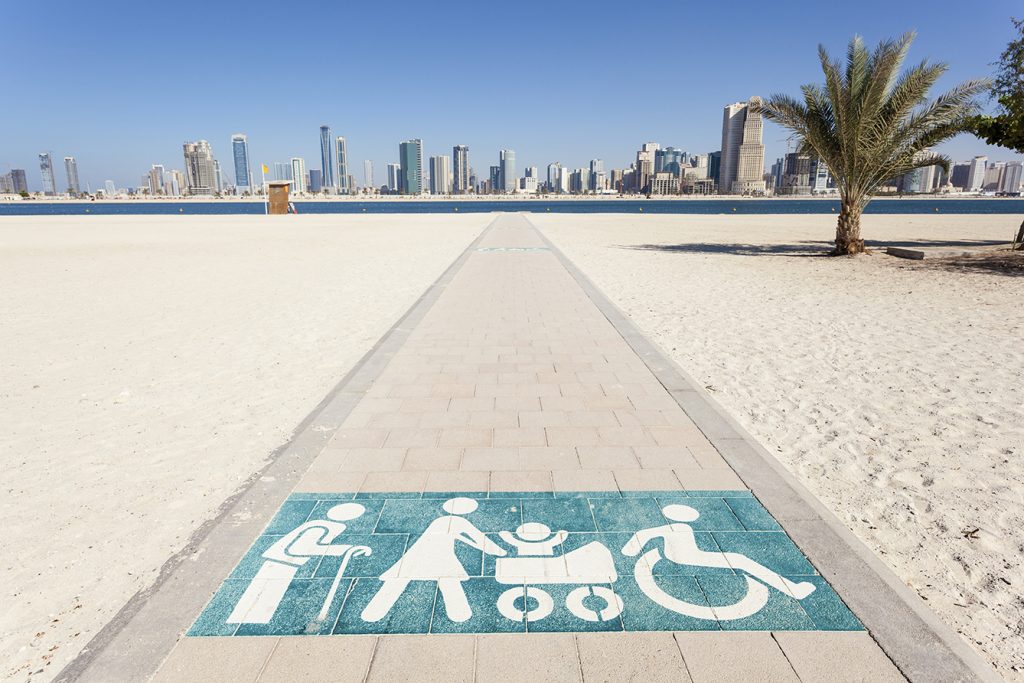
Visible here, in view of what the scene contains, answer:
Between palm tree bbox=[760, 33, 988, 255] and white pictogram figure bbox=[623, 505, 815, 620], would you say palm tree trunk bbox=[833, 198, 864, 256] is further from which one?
white pictogram figure bbox=[623, 505, 815, 620]

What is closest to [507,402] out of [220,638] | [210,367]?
[220,638]

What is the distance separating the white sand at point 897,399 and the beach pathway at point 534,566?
401mm

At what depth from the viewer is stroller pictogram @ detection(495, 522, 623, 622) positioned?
2.74m

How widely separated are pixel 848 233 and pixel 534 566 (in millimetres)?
19241

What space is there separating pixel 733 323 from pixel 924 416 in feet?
13.0

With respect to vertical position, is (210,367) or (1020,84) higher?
(1020,84)

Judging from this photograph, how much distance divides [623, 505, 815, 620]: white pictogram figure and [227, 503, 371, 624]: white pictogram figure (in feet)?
4.95

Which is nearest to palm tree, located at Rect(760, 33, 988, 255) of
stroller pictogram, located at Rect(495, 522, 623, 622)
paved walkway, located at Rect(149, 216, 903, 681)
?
paved walkway, located at Rect(149, 216, 903, 681)

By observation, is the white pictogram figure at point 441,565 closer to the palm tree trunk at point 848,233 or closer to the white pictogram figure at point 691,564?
the white pictogram figure at point 691,564

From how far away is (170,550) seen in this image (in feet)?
10.6

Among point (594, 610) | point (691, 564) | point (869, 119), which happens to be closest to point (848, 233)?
point (869, 119)

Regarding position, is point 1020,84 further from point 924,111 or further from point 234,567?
point 234,567

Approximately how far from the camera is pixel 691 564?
3.10 m

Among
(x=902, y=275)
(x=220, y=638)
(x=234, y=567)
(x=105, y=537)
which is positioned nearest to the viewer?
(x=220, y=638)
